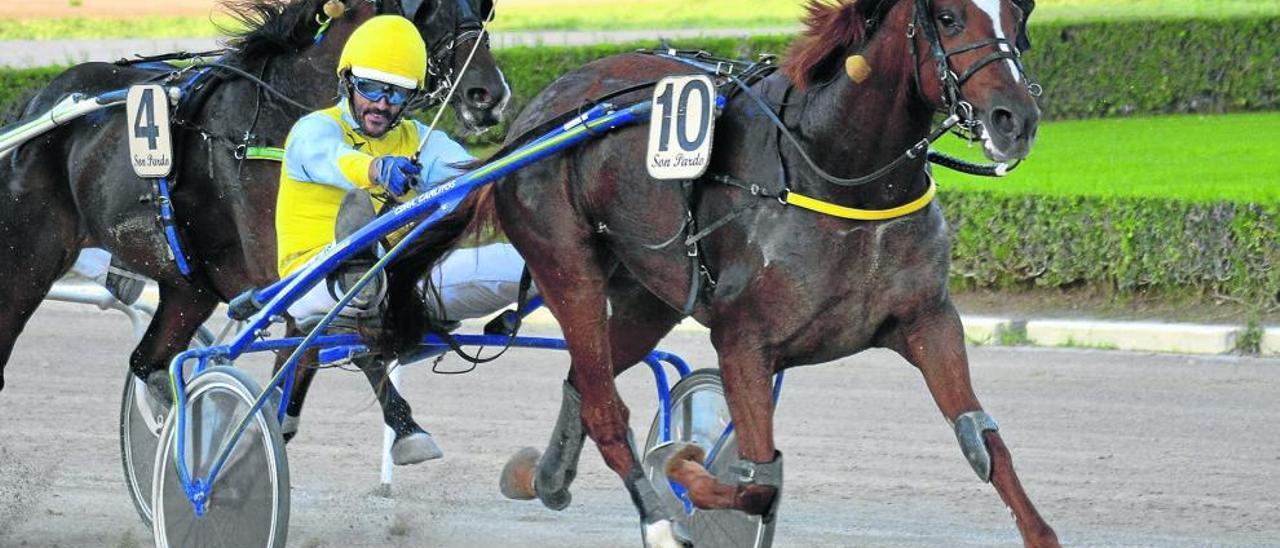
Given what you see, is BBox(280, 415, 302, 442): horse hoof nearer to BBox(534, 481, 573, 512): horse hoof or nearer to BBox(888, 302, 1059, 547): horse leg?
BBox(534, 481, 573, 512): horse hoof

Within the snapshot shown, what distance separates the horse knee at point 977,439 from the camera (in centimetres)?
412

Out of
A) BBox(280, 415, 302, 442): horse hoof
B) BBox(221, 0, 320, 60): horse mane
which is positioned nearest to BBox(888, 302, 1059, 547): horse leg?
BBox(280, 415, 302, 442): horse hoof

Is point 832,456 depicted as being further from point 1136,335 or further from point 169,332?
point 1136,335

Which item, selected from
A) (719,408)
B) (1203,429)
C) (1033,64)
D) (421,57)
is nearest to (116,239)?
(421,57)

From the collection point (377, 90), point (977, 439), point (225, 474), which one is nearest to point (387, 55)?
point (377, 90)

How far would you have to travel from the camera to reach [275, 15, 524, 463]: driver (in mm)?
4848

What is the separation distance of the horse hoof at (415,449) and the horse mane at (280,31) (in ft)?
3.85

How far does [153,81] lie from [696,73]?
6.52 ft

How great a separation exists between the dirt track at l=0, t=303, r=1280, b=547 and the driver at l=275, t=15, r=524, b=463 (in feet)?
2.54

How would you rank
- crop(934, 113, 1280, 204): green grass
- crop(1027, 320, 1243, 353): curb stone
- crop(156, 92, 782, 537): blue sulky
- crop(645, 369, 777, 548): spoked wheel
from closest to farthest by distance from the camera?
crop(156, 92, 782, 537): blue sulky
crop(645, 369, 777, 548): spoked wheel
crop(1027, 320, 1243, 353): curb stone
crop(934, 113, 1280, 204): green grass

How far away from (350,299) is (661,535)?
0.96m

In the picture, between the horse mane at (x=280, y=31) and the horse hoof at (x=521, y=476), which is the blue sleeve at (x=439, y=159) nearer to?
the horse mane at (x=280, y=31)

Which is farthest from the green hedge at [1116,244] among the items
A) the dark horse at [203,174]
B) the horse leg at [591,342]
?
the horse leg at [591,342]

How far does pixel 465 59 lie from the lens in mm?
5566
